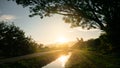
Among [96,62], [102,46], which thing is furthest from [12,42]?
[96,62]

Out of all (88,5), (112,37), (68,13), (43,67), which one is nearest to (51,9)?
(68,13)

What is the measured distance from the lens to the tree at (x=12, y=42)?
4567 centimetres

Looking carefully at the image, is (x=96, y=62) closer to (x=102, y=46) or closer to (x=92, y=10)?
(x=92, y=10)

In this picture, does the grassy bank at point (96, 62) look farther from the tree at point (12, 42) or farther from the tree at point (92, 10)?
the tree at point (12, 42)

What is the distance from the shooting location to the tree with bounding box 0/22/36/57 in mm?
45675

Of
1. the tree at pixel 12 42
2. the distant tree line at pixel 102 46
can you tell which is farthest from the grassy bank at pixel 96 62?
the tree at pixel 12 42

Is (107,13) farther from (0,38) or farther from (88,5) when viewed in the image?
(0,38)

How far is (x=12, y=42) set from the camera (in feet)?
154

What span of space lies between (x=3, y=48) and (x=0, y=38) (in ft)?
7.92

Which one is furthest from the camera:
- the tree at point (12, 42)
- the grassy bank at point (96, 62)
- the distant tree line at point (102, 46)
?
the tree at point (12, 42)

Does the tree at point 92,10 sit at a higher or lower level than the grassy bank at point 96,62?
higher

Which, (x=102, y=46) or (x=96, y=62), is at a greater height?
(x=102, y=46)

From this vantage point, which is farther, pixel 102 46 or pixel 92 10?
pixel 102 46

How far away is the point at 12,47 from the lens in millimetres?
46844
